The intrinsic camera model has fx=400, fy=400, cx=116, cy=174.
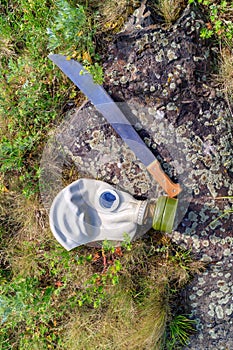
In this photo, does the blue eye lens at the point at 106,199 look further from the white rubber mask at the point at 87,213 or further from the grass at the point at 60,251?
the grass at the point at 60,251

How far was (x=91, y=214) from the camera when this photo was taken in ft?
7.83

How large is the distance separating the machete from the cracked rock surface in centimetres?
5

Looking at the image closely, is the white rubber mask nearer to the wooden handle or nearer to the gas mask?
the gas mask

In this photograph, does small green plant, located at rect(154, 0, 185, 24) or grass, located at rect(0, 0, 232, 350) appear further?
grass, located at rect(0, 0, 232, 350)

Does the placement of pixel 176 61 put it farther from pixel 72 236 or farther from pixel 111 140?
pixel 72 236

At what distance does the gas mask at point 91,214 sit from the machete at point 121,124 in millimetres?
160

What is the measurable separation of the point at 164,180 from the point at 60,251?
798 mm

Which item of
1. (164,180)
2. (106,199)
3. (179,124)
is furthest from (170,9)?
(106,199)

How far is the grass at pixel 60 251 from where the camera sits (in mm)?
2408

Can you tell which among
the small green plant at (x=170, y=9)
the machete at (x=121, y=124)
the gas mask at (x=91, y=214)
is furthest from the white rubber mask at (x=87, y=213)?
the small green plant at (x=170, y=9)

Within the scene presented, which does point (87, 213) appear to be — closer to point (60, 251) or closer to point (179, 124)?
point (60, 251)

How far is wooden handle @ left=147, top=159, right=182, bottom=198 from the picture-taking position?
2.28m

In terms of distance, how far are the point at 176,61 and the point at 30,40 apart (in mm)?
925

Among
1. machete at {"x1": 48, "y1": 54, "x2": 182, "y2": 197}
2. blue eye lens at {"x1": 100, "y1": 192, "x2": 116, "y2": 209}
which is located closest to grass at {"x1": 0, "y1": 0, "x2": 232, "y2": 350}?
machete at {"x1": 48, "y1": 54, "x2": 182, "y2": 197}
